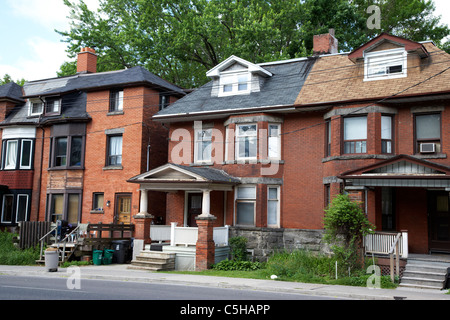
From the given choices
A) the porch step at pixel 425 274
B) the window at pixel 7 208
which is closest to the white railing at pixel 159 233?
the porch step at pixel 425 274

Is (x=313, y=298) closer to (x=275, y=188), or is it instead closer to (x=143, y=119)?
(x=275, y=188)

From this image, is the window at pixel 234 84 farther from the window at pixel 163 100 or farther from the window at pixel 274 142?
the window at pixel 163 100

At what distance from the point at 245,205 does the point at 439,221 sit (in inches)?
331

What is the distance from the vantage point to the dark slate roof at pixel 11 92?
99.4ft

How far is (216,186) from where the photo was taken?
20.8 m

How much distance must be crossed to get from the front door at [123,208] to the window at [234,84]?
781cm

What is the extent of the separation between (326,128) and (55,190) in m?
16.1

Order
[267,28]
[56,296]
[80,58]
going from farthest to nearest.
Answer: [80,58] → [267,28] → [56,296]

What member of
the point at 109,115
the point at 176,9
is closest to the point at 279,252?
the point at 109,115

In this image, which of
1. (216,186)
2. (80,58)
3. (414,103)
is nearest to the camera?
(414,103)

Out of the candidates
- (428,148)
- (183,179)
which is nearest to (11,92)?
(183,179)

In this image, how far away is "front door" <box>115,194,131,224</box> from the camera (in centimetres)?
2546

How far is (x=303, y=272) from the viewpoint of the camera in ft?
56.7

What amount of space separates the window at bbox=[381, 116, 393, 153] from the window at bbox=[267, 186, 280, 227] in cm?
521
